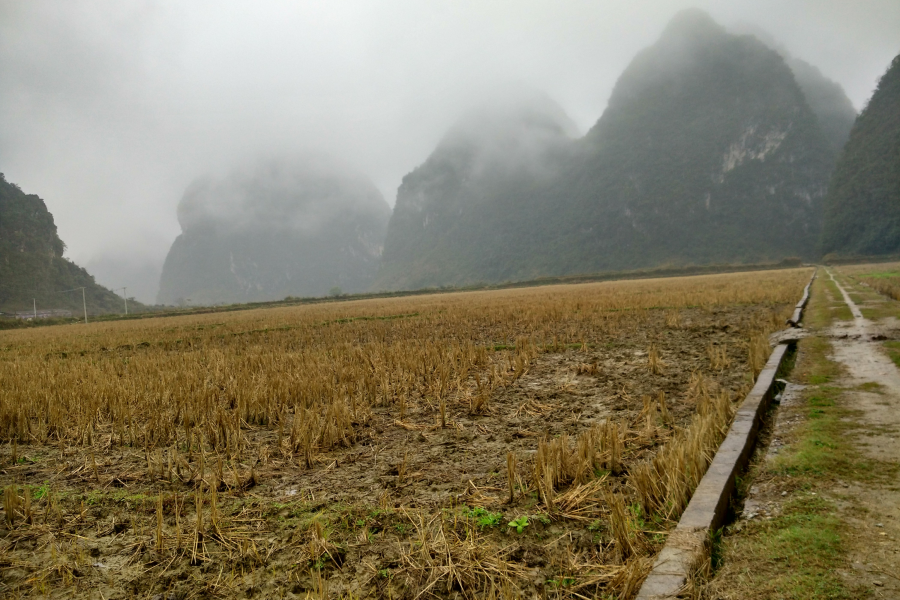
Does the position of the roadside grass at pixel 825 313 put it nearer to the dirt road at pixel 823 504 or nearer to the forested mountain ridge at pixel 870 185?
the dirt road at pixel 823 504

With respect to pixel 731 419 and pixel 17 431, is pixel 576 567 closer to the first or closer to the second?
pixel 731 419

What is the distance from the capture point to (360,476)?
138 inches

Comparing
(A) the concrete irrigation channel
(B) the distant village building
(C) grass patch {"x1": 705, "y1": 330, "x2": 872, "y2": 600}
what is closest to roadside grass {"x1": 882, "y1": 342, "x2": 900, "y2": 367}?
(C) grass patch {"x1": 705, "y1": 330, "x2": 872, "y2": 600}

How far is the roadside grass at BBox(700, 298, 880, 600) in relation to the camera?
6.02 ft

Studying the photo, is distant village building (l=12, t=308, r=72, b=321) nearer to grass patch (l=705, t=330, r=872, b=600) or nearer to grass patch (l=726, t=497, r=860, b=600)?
grass patch (l=705, t=330, r=872, b=600)

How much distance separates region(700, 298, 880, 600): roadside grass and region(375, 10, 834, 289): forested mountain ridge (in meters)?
114

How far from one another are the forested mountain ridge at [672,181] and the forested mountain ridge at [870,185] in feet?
35.3

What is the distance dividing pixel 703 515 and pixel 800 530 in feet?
1.39

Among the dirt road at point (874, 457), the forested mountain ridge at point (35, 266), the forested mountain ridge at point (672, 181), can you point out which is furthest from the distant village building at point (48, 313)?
the forested mountain ridge at point (672, 181)

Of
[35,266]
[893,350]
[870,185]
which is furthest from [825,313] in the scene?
[35,266]

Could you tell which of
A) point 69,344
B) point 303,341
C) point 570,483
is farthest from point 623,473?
point 69,344

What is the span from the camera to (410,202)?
650 ft

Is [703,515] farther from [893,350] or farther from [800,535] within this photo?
[893,350]

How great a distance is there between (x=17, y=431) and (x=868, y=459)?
789 cm
